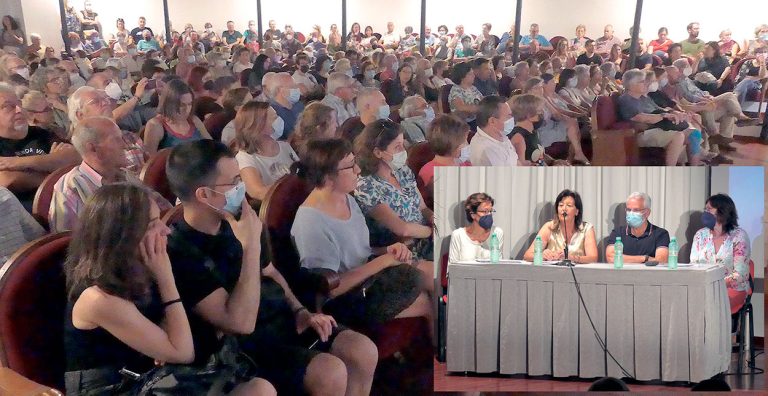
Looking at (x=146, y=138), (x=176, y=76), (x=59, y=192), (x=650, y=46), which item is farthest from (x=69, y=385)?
(x=650, y=46)

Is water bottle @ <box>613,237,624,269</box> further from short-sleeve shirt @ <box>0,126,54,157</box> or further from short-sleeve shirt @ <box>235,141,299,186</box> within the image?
short-sleeve shirt @ <box>0,126,54,157</box>

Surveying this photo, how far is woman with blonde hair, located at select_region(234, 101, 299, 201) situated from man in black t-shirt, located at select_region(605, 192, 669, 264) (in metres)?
1.19

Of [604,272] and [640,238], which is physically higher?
[640,238]

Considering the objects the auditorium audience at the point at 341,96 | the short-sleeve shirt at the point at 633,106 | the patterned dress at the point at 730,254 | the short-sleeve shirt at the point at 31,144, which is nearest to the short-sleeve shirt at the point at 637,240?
the patterned dress at the point at 730,254

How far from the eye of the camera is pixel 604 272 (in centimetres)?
297

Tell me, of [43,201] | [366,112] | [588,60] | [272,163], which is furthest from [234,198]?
[588,60]

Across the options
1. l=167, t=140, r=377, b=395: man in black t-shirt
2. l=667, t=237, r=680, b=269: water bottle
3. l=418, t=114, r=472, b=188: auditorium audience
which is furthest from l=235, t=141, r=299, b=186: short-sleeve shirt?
l=667, t=237, r=680, b=269: water bottle

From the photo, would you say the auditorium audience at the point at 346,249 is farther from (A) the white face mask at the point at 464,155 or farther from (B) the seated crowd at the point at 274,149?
(A) the white face mask at the point at 464,155

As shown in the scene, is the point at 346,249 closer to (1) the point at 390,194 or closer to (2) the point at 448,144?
(1) the point at 390,194

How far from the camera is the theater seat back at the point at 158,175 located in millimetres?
2539

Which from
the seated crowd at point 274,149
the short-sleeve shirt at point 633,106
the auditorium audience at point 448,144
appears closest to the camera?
the seated crowd at point 274,149

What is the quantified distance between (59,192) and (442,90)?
5.17 feet

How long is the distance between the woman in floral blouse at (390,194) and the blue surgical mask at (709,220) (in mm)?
981

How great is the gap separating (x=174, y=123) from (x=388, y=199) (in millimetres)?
814
